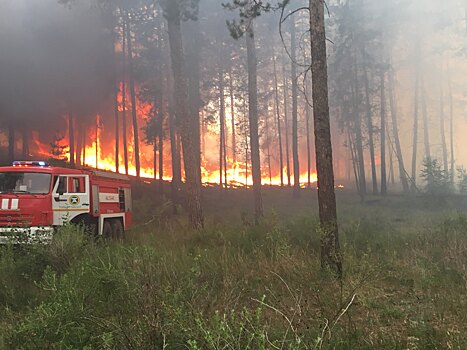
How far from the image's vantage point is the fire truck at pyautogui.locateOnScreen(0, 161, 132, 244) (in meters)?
8.52

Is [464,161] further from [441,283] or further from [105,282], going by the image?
[105,282]

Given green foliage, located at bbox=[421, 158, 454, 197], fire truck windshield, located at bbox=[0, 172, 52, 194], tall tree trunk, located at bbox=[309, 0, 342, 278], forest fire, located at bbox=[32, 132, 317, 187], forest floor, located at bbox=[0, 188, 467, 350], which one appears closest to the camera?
forest floor, located at bbox=[0, 188, 467, 350]

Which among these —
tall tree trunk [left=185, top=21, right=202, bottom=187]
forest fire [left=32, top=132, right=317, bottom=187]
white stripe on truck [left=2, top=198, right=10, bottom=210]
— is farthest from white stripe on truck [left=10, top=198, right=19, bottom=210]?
forest fire [left=32, top=132, right=317, bottom=187]

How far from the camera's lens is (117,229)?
11445 mm

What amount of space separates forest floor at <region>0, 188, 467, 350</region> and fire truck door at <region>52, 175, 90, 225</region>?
1830mm

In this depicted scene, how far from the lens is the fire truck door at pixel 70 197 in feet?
29.5

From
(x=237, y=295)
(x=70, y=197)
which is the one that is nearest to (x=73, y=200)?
(x=70, y=197)

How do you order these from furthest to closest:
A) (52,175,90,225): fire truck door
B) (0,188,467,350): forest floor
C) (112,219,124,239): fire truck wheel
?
(112,219,124,239): fire truck wheel < (52,175,90,225): fire truck door < (0,188,467,350): forest floor

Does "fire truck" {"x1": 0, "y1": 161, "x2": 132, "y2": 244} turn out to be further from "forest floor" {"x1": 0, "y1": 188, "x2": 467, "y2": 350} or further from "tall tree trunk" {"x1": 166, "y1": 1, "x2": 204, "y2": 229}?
"tall tree trunk" {"x1": 166, "y1": 1, "x2": 204, "y2": 229}

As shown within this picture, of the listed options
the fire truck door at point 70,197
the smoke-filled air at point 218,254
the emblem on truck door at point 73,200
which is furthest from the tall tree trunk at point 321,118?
the emblem on truck door at point 73,200

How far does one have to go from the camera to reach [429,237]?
8.52 meters

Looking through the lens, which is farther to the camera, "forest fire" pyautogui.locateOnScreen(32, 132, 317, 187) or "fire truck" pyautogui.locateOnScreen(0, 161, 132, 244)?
"forest fire" pyautogui.locateOnScreen(32, 132, 317, 187)

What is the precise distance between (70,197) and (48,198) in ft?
1.77

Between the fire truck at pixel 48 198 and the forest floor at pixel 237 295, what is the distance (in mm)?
1525
